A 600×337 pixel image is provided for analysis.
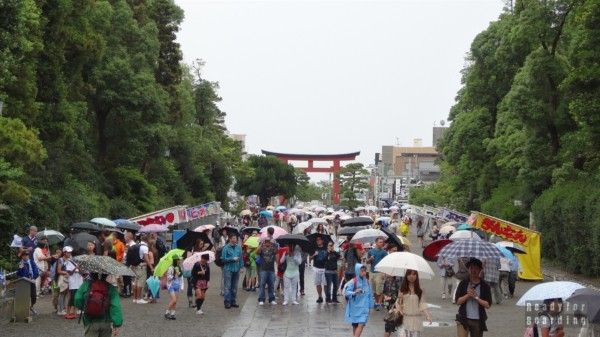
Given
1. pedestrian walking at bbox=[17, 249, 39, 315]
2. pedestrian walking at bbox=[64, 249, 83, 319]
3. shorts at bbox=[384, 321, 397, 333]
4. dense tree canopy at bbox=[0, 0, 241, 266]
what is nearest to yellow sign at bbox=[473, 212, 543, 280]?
dense tree canopy at bbox=[0, 0, 241, 266]

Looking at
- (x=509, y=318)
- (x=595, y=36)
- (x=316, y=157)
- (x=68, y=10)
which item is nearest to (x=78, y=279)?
(x=509, y=318)

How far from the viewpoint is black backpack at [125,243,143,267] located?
72.1 ft

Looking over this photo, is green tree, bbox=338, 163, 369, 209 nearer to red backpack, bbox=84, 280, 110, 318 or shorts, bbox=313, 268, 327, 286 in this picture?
shorts, bbox=313, 268, 327, 286

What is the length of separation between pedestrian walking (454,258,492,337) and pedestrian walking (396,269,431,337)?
0.53 meters

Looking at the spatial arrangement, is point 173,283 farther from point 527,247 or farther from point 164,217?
point 164,217

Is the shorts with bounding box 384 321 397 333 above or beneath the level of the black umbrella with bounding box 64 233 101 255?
beneath

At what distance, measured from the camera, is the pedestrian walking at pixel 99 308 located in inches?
476

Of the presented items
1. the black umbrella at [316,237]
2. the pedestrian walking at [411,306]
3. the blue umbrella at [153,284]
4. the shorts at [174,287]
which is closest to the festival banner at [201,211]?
the blue umbrella at [153,284]

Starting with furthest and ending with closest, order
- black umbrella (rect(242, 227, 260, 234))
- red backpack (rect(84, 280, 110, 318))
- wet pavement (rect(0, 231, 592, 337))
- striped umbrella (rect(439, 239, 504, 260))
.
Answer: black umbrella (rect(242, 227, 260, 234)) < wet pavement (rect(0, 231, 592, 337)) < striped umbrella (rect(439, 239, 504, 260)) < red backpack (rect(84, 280, 110, 318))

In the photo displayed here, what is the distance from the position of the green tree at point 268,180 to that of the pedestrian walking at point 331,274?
91477 mm

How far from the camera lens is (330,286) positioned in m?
22.2

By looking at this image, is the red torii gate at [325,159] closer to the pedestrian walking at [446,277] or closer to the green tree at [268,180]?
the green tree at [268,180]

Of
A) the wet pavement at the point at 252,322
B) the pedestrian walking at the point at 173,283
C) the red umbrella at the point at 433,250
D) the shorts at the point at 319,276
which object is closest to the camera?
the wet pavement at the point at 252,322

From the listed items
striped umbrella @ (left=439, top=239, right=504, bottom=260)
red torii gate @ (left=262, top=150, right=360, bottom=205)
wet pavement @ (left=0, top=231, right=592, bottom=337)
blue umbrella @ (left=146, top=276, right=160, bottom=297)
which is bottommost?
wet pavement @ (left=0, top=231, right=592, bottom=337)
